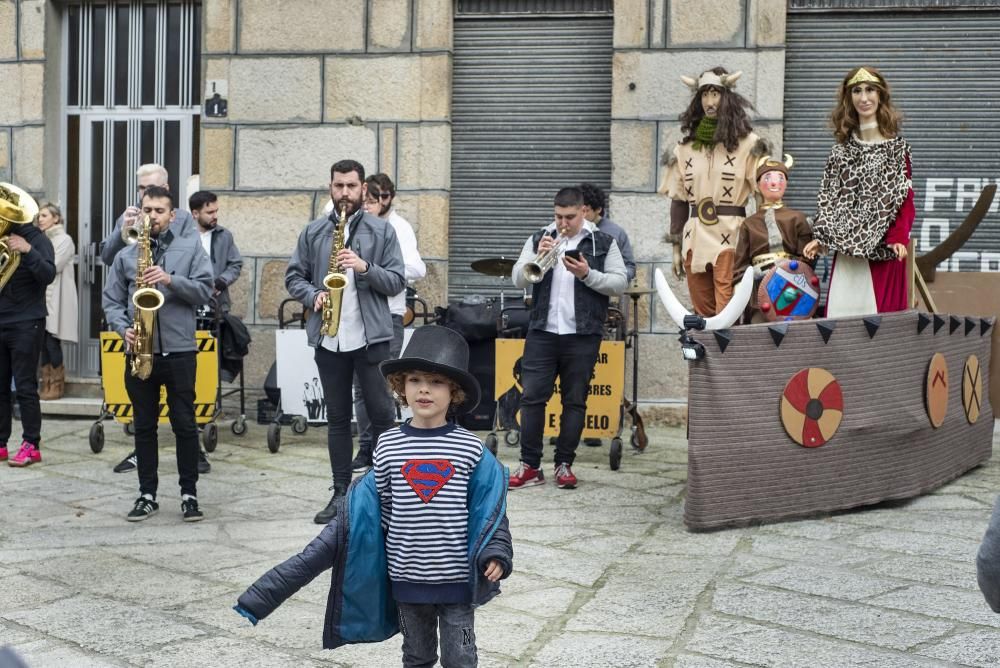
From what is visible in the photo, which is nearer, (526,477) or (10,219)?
(526,477)

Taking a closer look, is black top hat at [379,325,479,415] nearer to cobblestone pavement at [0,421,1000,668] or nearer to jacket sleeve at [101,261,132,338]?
cobblestone pavement at [0,421,1000,668]

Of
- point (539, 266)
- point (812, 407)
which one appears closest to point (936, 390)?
point (812, 407)

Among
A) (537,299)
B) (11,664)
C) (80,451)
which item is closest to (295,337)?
(80,451)

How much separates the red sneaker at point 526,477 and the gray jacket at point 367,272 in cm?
139

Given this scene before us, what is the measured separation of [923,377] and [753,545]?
1.69 meters

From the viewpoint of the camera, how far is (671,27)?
10.7 meters

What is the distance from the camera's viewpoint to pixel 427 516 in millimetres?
3916

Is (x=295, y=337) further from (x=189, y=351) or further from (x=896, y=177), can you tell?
(x=896, y=177)

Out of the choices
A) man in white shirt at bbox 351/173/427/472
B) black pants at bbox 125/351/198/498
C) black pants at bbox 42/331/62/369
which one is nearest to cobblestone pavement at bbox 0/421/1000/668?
black pants at bbox 125/351/198/498

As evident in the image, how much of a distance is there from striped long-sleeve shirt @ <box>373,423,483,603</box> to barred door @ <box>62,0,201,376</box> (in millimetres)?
8398

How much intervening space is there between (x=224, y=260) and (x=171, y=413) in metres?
2.79

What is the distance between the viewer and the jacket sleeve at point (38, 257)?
28.5ft

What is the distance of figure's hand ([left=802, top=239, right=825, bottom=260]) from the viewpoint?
25.7 ft

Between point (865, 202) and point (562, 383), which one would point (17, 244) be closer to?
point (562, 383)
